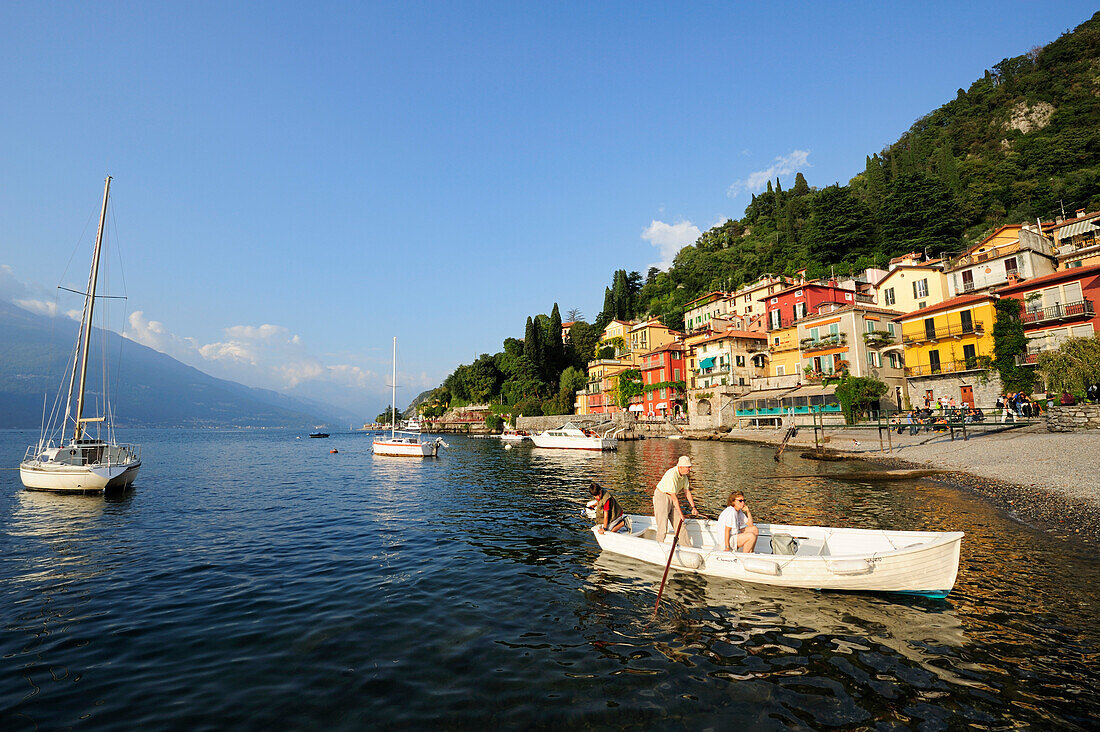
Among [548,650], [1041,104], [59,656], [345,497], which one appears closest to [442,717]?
[548,650]

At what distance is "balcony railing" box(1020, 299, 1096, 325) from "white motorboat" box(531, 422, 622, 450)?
3511 centimetres

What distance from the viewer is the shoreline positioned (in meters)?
13.8

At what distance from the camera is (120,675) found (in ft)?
22.9

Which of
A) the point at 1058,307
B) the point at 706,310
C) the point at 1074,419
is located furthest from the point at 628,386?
the point at 1074,419

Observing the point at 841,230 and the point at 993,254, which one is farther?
the point at 841,230

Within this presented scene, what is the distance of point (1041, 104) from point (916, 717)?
129937mm

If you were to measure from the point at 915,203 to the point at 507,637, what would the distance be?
85.3m

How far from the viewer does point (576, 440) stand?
165 feet

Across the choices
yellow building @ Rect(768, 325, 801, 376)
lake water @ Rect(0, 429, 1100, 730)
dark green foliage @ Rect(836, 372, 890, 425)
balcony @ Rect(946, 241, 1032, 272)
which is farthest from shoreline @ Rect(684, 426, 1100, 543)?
balcony @ Rect(946, 241, 1032, 272)

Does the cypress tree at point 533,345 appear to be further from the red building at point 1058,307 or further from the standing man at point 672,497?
the standing man at point 672,497

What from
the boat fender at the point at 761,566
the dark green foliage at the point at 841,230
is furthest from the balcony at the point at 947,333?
the boat fender at the point at 761,566

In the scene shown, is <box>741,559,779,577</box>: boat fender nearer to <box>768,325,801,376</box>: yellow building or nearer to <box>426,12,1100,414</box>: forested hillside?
<box>768,325,801,376</box>: yellow building

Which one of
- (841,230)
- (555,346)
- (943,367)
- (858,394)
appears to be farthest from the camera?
(555,346)

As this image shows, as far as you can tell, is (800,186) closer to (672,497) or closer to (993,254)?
(993,254)
